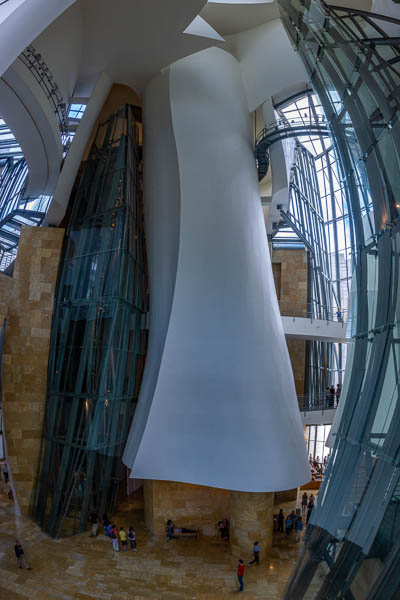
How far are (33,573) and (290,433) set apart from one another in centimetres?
759

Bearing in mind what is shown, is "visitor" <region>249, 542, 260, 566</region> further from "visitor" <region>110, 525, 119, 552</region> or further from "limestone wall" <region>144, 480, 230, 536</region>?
"visitor" <region>110, 525, 119, 552</region>

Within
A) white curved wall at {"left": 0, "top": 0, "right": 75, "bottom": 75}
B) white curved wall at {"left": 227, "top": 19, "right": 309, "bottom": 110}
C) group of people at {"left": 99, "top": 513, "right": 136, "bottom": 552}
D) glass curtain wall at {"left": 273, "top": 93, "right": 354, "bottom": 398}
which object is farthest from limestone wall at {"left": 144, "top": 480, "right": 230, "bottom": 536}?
white curved wall at {"left": 227, "top": 19, "right": 309, "bottom": 110}

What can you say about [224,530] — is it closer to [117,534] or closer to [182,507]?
[182,507]

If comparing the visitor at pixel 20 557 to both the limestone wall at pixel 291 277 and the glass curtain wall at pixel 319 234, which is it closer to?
the glass curtain wall at pixel 319 234

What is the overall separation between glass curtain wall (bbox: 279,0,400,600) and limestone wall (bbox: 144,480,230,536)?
22.9 ft

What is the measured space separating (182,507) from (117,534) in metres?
2.03

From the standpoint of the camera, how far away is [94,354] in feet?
52.6

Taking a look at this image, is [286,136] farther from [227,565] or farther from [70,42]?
[227,565]

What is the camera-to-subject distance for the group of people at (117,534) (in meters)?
13.6

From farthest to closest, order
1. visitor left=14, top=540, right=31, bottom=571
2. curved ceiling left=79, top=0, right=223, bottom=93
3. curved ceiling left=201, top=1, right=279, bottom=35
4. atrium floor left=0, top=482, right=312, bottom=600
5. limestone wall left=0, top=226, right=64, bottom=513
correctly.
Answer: curved ceiling left=201, top=1, right=279, bottom=35
limestone wall left=0, top=226, right=64, bottom=513
curved ceiling left=79, top=0, right=223, bottom=93
visitor left=14, top=540, right=31, bottom=571
atrium floor left=0, top=482, right=312, bottom=600

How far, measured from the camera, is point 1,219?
22.9m

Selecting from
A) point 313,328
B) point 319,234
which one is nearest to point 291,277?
point 319,234

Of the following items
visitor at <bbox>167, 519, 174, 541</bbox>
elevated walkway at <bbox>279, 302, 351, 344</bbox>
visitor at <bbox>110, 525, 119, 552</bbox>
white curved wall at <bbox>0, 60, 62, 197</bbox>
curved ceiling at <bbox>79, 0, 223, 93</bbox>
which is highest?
curved ceiling at <bbox>79, 0, 223, 93</bbox>

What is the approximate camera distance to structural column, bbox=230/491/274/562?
13.4 meters
